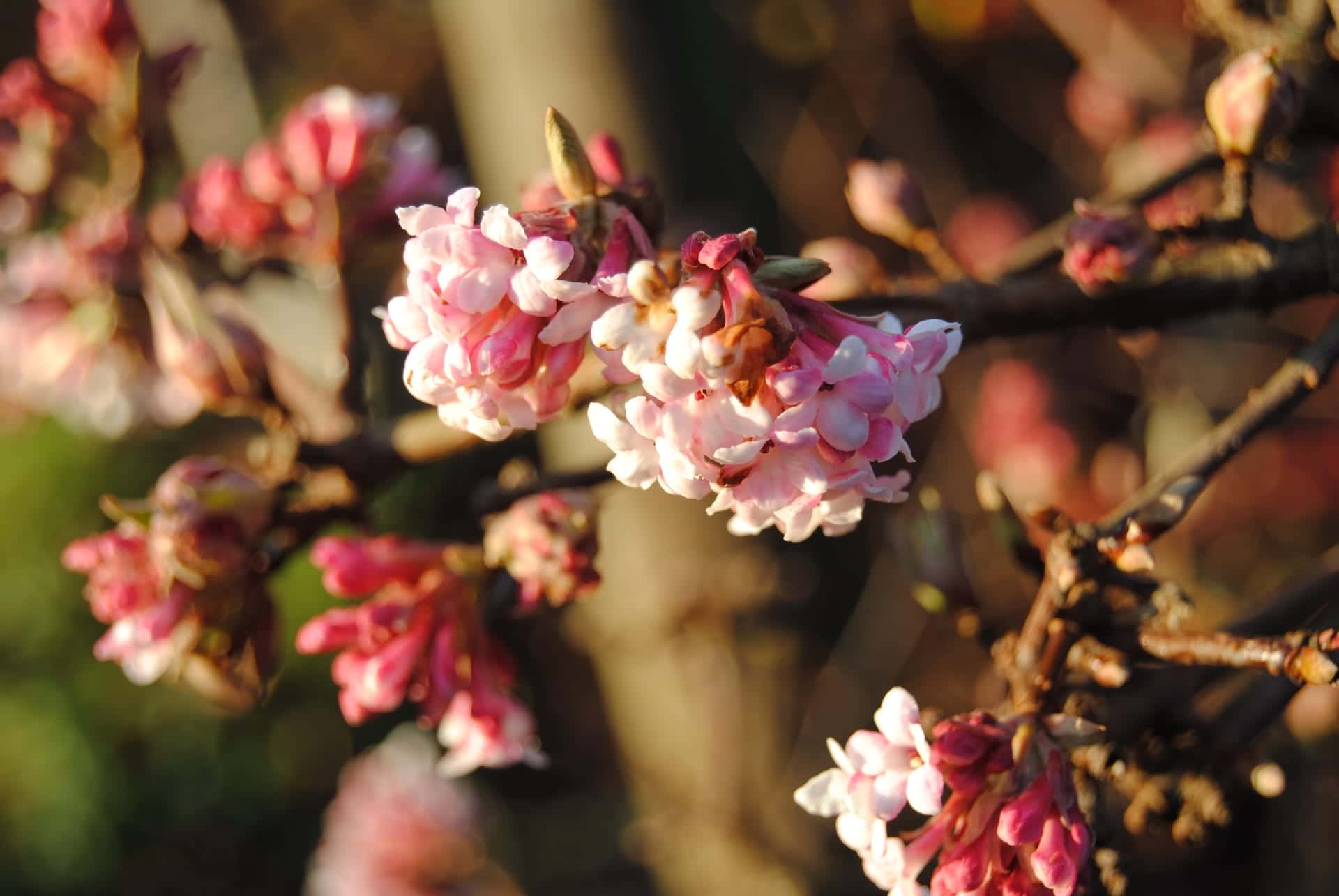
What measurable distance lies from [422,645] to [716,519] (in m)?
0.78

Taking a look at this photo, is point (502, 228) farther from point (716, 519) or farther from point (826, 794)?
point (716, 519)

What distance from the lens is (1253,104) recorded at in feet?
2.26

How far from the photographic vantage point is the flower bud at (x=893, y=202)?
0.92 m

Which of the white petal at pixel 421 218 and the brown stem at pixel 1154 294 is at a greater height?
the white petal at pixel 421 218

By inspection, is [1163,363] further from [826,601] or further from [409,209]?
[409,209]

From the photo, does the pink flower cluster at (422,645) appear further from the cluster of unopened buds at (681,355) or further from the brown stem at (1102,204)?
the brown stem at (1102,204)

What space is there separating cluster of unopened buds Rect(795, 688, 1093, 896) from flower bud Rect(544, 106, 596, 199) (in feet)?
1.11

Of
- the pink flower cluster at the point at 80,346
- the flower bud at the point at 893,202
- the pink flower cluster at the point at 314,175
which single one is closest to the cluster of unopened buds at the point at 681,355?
the flower bud at the point at 893,202

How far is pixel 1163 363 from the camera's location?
64.9 inches

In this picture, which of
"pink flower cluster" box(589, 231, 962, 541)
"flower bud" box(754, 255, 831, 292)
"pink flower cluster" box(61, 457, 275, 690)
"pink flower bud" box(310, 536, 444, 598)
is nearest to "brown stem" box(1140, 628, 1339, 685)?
"pink flower cluster" box(589, 231, 962, 541)

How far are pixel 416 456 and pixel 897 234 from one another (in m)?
0.47

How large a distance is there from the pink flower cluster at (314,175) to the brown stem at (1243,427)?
78 centimetres

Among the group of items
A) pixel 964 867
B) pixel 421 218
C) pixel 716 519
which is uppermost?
pixel 421 218

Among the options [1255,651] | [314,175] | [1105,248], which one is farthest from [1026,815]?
[314,175]
